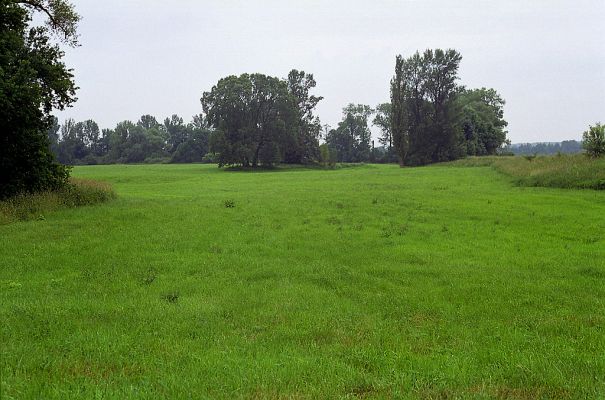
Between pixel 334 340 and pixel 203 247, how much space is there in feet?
23.6

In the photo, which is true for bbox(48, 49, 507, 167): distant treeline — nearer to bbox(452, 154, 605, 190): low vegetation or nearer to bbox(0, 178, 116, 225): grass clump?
bbox(452, 154, 605, 190): low vegetation

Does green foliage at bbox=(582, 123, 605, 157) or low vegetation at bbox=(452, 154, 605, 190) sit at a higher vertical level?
green foliage at bbox=(582, 123, 605, 157)

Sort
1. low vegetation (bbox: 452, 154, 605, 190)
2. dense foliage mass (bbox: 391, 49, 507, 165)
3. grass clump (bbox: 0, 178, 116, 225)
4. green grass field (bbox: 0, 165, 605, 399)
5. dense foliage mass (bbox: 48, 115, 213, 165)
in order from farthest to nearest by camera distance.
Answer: dense foliage mass (bbox: 48, 115, 213, 165) → dense foliage mass (bbox: 391, 49, 507, 165) → low vegetation (bbox: 452, 154, 605, 190) → grass clump (bbox: 0, 178, 116, 225) → green grass field (bbox: 0, 165, 605, 399)

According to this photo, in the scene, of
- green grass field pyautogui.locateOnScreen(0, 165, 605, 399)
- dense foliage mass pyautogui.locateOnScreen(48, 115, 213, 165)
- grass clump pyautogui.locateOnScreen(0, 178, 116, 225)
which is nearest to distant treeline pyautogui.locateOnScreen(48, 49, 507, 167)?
dense foliage mass pyautogui.locateOnScreen(48, 115, 213, 165)

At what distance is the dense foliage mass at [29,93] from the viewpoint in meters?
18.4

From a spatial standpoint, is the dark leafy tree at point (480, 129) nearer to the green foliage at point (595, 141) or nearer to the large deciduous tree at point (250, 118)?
the large deciduous tree at point (250, 118)

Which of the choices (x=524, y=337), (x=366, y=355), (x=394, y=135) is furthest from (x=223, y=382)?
(x=394, y=135)

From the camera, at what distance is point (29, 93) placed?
18.2m

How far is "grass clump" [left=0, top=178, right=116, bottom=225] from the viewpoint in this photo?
17172 mm

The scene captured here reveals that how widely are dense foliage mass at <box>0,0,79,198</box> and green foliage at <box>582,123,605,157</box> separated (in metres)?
35.8

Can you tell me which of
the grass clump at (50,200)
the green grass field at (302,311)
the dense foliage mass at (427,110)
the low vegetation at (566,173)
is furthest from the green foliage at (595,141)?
the dense foliage mass at (427,110)

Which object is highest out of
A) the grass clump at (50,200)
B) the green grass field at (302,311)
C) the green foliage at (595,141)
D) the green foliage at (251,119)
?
the green foliage at (251,119)

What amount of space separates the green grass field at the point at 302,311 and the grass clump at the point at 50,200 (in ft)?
6.45

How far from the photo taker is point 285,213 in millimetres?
19641
